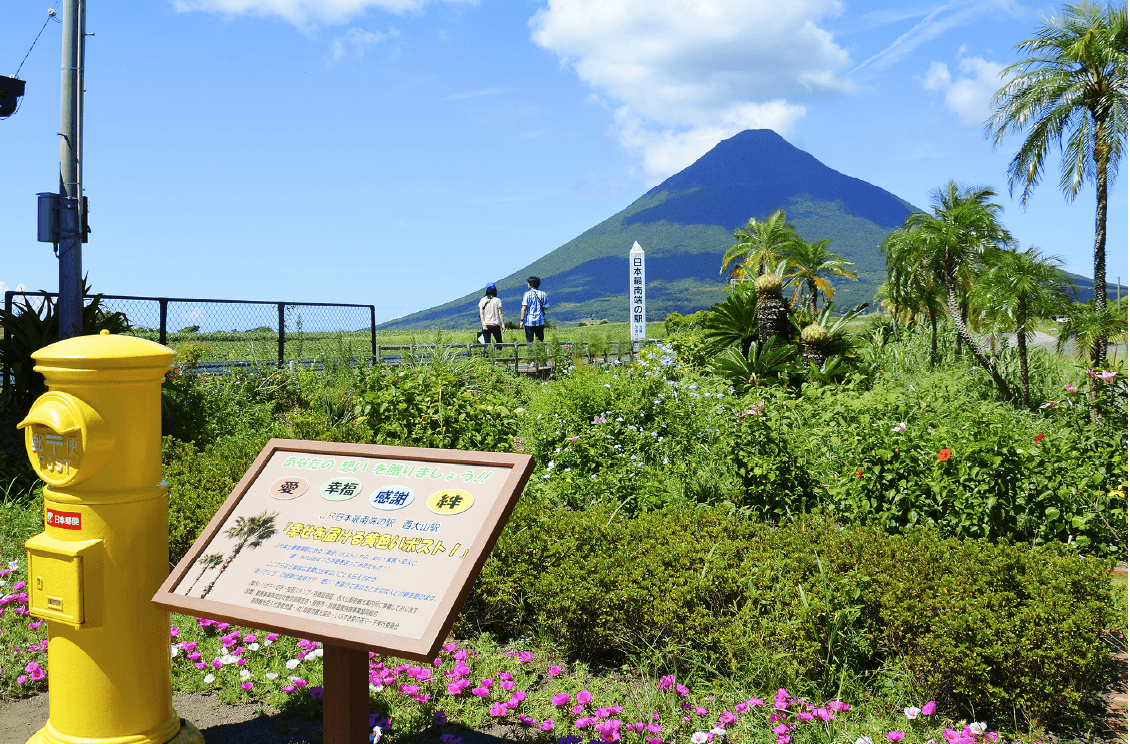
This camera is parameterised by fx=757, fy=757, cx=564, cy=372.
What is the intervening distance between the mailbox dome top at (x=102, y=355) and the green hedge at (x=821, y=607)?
1857 millimetres

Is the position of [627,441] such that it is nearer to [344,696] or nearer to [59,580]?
[344,696]

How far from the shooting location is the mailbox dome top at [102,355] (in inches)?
100

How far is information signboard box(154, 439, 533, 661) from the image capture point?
88.4 inches

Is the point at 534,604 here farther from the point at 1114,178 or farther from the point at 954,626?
the point at 1114,178

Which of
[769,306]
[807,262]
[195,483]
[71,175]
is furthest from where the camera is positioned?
[807,262]

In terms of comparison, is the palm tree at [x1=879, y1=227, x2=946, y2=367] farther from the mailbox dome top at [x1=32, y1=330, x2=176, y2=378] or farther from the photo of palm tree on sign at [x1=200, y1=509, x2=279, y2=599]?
the mailbox dome top at [x1=32, y1=330, x2=176, y2=378]

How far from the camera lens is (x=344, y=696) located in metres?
2.46

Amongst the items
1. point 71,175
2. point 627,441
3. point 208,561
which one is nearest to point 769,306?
point 627,441

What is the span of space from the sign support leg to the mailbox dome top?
1.17 meters

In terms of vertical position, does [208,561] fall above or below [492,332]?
below

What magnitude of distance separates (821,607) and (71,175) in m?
7.36

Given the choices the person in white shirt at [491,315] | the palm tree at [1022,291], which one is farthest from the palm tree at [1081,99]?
the person in white shirt at [491,315]

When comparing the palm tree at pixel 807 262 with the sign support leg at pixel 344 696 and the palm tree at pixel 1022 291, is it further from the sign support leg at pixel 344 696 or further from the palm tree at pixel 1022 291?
the sign support leg at pixel 344 696

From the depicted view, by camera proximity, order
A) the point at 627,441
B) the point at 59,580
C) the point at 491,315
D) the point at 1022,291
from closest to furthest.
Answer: the point at 59,580, the point at 627,441, the point at 1022,291, the point at 491,315
